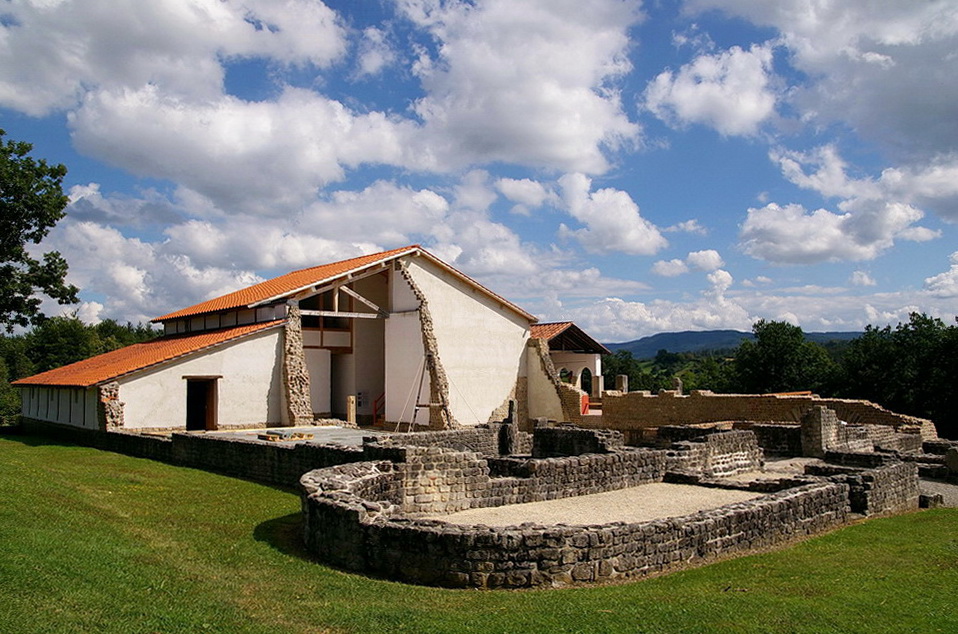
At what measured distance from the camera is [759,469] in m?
20.3

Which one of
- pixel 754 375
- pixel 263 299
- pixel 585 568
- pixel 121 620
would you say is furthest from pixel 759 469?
pixel 754 375

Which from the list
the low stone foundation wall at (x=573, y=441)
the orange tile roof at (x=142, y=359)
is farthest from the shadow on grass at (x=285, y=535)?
the orange tile roof at (x=142, y=359)

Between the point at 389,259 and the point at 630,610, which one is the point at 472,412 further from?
the point at 630,610

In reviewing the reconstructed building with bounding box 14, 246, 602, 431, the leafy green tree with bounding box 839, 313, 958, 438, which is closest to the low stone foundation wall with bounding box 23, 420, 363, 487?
the reconstructed building with bounding box 14, 246, 602, 431

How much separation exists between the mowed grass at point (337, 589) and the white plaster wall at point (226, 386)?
13.7m

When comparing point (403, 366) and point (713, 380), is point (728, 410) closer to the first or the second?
point (403, 366)

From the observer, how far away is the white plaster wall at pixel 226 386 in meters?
25.1

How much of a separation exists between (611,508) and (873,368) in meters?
35.8

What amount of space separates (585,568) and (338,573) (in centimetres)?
291

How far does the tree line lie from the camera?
39062 millimetres

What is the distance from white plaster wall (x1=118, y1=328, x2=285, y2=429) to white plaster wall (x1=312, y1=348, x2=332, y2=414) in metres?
3.32

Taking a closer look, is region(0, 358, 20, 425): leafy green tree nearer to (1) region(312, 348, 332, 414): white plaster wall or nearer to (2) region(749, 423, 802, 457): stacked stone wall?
(1) region(312, 348, 332, 414): white plaster wall

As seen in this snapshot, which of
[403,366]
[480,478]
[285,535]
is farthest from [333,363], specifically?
[285,535]

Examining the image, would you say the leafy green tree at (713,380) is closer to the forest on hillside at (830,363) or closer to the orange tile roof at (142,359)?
the forest on hillside at (830,363)
